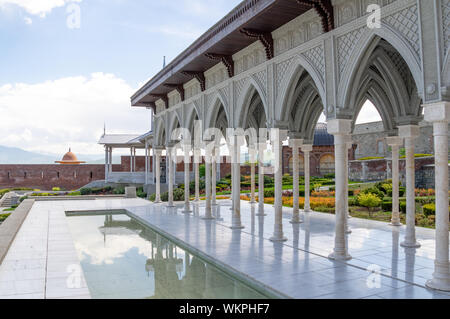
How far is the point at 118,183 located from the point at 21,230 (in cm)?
1834

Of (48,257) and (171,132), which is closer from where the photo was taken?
(48,257)

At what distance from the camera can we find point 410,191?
8320 mm

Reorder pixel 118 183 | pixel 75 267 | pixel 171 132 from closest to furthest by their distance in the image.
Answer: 1. pixel 75 267
2. pixel 171 132
3. pixel 118 183


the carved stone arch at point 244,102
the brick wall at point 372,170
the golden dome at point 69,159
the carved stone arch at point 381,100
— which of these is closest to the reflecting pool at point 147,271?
the carved stone arch at point 244,102

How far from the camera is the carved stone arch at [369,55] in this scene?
548 cm

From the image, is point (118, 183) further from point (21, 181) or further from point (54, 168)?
point (21, 181)

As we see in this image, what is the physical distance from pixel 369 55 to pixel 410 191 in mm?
3511

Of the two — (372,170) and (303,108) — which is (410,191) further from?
(372,170)

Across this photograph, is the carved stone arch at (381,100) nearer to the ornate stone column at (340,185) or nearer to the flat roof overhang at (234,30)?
the ornate stone column at (340,185)

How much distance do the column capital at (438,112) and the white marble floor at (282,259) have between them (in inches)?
94.5

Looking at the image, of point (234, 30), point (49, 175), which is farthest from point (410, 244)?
point (49, 175)

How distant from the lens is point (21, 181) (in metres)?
31.0
